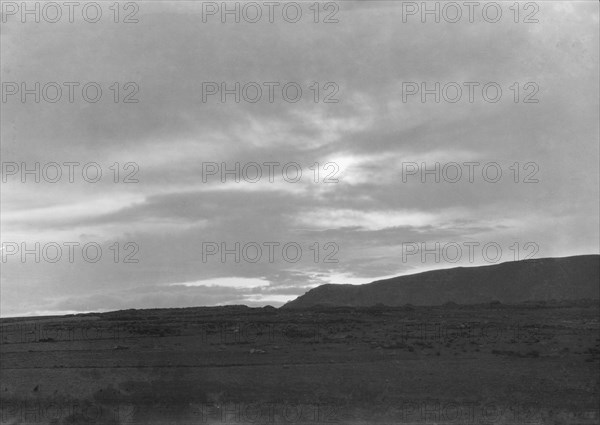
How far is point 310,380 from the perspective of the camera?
3092 cm

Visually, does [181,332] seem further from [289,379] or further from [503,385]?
[503,385]

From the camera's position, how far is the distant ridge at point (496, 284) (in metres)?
129

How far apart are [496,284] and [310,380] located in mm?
112023

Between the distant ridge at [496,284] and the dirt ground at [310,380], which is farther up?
the distant ridge at [496,284]

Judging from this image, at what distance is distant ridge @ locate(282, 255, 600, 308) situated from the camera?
12875 centimetres

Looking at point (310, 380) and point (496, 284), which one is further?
point (496, 284)

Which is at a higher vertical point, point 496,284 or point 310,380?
point 496,284

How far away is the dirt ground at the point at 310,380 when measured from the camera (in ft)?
85.8

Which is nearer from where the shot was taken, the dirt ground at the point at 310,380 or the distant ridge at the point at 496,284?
the dirt ground at the point at 310,380

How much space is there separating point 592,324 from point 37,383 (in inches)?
1757

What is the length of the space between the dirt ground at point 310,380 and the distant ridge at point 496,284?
86.0 meters

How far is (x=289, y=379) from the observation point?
31312 millimetres

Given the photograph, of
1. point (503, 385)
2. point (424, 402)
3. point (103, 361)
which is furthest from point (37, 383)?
point (503, 385)

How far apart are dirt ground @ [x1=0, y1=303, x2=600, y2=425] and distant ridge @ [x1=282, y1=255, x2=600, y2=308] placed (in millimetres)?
85984
